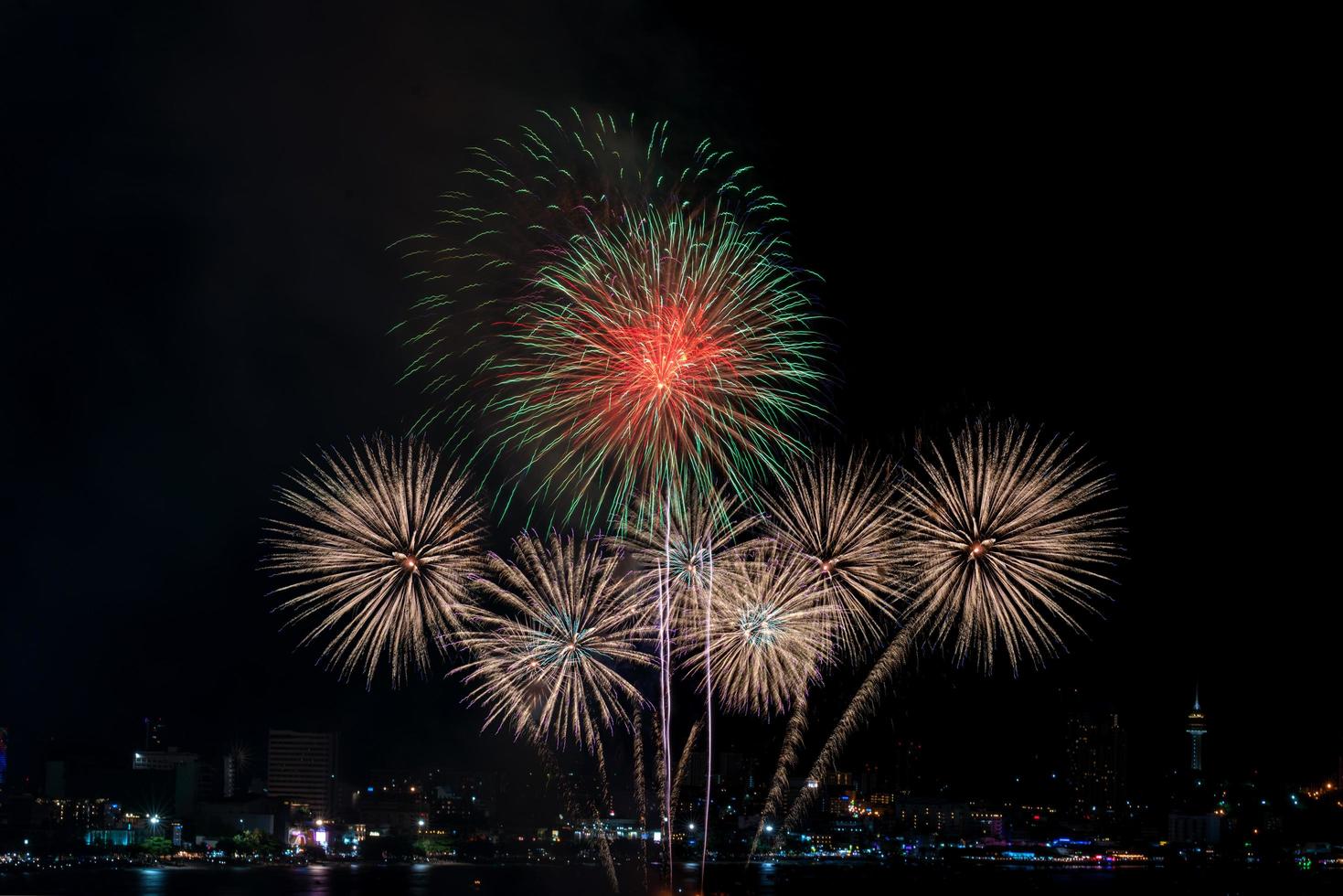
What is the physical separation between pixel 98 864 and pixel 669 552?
155865mm

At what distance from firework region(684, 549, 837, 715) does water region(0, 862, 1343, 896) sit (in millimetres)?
60921

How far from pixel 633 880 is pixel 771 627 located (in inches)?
3222

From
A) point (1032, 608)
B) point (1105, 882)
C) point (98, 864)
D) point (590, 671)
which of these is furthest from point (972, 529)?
point (98, 864)

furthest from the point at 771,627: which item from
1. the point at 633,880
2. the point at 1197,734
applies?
the point at 1197,734

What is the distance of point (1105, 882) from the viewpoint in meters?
133

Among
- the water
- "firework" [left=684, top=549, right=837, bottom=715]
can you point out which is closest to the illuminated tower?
the water

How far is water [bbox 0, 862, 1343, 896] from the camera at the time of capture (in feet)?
342

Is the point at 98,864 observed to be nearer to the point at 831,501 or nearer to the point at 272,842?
the point at 272,842

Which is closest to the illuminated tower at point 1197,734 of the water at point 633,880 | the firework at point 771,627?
the water at point 633,880

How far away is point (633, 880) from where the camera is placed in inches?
4181

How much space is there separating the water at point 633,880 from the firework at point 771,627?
60.9 meters

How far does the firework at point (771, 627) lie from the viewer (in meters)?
30.5

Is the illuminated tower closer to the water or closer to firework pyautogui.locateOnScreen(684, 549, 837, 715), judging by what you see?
the water

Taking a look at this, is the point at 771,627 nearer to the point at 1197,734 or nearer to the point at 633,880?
the point at 633,880
